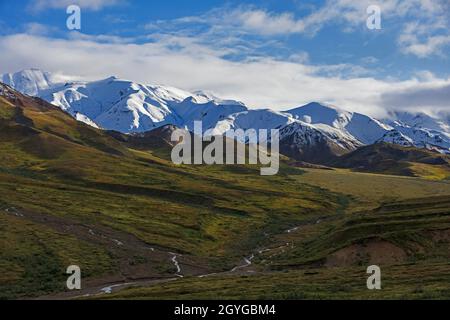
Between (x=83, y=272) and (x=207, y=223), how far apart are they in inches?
2765

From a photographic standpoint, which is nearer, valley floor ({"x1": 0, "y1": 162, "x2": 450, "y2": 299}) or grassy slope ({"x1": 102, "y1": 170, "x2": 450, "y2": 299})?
grassy slope ({"x1": 102, "y1": 170, "x2": 450, "y2": 299})

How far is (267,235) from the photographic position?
163875mm

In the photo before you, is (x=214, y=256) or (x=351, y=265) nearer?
(x=351, y=265)

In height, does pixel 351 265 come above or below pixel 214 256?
above

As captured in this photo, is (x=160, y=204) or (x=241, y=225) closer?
(x=241, y=225)

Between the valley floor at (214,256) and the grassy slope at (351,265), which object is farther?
the valley floor at (214,256)

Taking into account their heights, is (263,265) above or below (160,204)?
below
